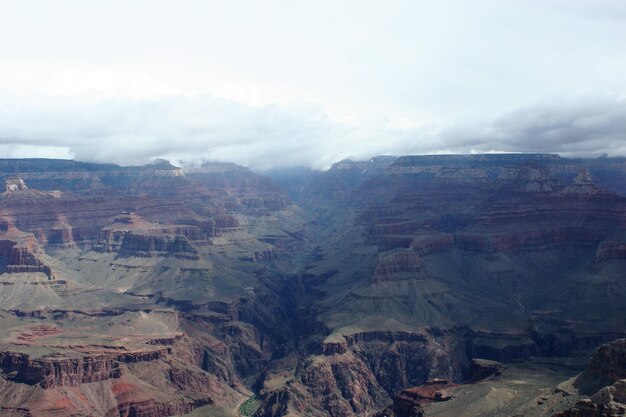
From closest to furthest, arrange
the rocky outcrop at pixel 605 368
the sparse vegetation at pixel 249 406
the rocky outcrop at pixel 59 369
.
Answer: the rocky outcrop at pixel 605 368 → the rocky outcrop at pixel 59 369 → the sparse vegetation at pixel 249 406

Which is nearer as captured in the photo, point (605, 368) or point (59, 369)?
point (605, 368)

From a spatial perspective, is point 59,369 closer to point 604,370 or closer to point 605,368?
point 604,370

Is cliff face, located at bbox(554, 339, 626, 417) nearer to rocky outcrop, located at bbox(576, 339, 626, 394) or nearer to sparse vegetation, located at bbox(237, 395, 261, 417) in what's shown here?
rocky outcrop, located at bbox(576, 339, 626, 394)

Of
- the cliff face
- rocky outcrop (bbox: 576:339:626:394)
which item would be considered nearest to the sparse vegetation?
the cliff face

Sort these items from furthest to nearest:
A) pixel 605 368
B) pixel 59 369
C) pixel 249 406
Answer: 1. pixel 249 406
2. pixel 59 369
3. pixel 605 368

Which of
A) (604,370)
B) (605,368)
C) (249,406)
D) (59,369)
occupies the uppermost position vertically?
(605,368)

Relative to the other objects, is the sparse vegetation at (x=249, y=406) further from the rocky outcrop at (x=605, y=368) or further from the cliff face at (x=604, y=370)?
the rocky outcrop at (x=605, y=368)

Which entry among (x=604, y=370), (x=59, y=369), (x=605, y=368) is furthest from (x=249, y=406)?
(x=605, y=368)

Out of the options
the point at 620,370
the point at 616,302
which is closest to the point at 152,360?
the point at 620,370

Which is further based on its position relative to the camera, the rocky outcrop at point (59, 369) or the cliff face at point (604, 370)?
the rocky outcrop at point (59, 369)

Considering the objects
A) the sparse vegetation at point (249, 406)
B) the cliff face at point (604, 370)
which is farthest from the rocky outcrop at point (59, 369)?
the cliff face at point (604, 370)

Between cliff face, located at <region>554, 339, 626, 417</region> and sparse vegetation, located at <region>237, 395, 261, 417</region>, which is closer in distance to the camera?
cliff face, located at <region>554, 339, 626, 417</region>

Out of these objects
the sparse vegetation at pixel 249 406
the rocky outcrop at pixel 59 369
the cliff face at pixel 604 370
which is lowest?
the sparse vegetation at pixel 249 406
